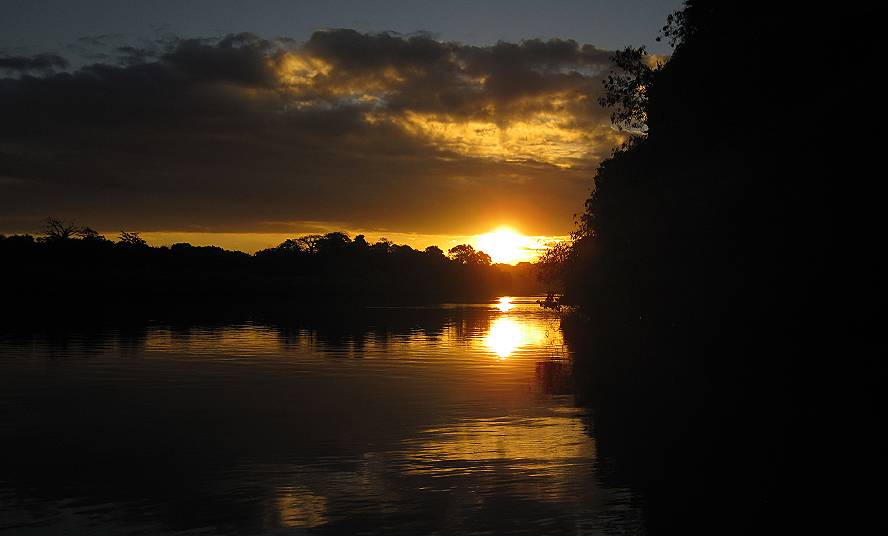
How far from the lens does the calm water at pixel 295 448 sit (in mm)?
12820

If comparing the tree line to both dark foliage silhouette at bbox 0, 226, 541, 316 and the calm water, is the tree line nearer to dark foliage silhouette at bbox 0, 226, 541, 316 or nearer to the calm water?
dark foliage silhouette at bbox 0, 226, 541, 316

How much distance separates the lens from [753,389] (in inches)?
1100

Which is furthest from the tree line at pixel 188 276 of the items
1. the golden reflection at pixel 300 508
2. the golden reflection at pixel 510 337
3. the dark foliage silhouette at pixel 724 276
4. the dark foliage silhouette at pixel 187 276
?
the golden reflection at pixel 300 508

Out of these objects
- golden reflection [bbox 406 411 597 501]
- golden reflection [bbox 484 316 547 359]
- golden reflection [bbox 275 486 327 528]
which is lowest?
golden reflection [bbox 275 486 327 528]

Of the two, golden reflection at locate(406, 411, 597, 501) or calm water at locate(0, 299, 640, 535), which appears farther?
golden reflection at locate(406, 411, 597, 501)

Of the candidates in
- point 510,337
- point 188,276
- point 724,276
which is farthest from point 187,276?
point 724,276

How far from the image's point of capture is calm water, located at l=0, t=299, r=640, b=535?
12820mm

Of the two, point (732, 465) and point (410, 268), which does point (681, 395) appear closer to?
point (732, 465)

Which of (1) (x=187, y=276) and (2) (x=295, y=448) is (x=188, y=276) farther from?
(2) (x=295, y=448)

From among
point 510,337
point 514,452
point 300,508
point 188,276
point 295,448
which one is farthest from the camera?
point 188,276

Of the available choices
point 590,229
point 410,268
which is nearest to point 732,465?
point 590,229

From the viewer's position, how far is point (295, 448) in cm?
1827

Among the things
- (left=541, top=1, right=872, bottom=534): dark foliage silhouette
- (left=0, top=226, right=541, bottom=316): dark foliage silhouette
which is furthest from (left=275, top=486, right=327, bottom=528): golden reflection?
(left=0, top=226, right=541, bottom=316): dark foliage silhouette

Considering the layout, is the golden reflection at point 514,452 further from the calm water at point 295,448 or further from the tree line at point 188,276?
the tree line at point 188,276
